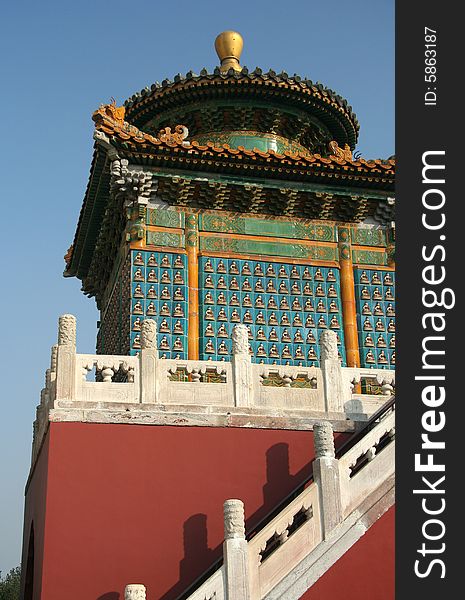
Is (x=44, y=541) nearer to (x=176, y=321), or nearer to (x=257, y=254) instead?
(x=176, y=321)

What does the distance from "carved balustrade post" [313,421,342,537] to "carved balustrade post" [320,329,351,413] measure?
1.76 metres

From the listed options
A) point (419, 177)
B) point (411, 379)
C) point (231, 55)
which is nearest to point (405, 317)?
point (411, 379)

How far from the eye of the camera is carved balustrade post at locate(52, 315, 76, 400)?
12219 millimetres

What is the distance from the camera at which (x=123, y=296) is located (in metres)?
16.0

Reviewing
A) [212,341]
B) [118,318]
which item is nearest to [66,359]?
[212,341]

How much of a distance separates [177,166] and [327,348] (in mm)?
4410

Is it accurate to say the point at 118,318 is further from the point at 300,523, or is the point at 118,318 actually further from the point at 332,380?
the point at 300,523

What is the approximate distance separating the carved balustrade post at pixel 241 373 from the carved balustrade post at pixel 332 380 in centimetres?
103

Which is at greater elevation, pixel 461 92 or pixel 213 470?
pixel 461 92

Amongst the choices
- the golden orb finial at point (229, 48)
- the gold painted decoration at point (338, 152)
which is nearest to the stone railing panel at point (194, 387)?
the gold painted decoration at point (338, 152)

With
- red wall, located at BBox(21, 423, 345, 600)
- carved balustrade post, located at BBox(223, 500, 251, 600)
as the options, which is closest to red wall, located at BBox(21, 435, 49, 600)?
red wall, located at BBox(21, 423, 345, 600)

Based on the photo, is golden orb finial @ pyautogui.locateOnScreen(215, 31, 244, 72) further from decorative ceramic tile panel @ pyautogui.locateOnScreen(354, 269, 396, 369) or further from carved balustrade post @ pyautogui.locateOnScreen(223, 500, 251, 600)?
carved balustrade post @ pyautogui.locateOnScreen(223, 500, 251, 600)

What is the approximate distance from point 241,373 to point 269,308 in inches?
115

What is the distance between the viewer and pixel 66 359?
1239 centimetres
